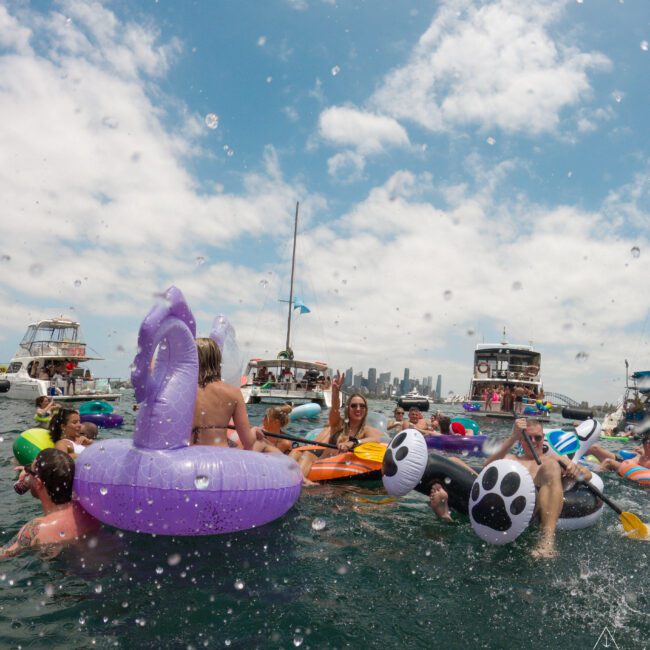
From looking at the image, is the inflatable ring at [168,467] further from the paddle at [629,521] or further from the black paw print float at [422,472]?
the paddle at [629,521]

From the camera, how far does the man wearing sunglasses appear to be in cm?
454

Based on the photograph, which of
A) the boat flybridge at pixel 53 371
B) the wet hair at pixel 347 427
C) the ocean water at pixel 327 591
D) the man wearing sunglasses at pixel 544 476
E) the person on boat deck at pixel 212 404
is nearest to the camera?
the ocean water at pixel 327 591

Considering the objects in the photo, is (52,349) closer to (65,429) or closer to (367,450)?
(65,429)

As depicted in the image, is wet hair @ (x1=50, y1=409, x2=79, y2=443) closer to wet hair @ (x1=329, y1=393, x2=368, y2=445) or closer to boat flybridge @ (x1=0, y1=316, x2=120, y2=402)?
wet hair @ (x1=329, y1=393, x2=368, y2=445)

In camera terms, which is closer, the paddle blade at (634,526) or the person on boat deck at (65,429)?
the paddle blade at (634,526)

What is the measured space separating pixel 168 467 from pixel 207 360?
1199 millimetres

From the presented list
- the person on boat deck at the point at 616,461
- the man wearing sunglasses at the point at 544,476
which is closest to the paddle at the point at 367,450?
the man wearing sunglasses at the point at 544,476

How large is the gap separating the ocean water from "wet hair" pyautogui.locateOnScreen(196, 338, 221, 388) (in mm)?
1444

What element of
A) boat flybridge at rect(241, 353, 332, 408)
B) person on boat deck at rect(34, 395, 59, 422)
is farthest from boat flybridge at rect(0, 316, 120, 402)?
person on boat deck at rect(34, 395, 59, 422)

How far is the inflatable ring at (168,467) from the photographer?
3.99 m

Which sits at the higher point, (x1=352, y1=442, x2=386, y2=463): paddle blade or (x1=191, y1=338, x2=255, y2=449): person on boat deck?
(x1=191, y1=338, x2=255, y2=449): person on boat deck

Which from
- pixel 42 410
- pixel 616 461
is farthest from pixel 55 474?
pixel 616 461

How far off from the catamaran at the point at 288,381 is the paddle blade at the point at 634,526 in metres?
20.5

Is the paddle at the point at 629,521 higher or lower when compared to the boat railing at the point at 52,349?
lower
